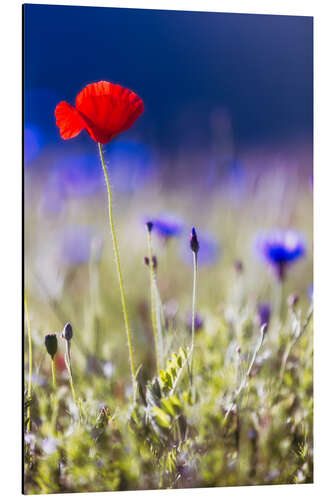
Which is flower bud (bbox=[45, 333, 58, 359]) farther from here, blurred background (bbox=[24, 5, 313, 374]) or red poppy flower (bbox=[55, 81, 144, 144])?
red poppy flower (bbox=[55, 81, 144, 144])

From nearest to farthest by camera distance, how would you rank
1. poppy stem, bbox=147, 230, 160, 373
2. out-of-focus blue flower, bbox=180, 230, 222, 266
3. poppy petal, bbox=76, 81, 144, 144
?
poppy petal, bbox=76, 81, 144, 144
poppy stem, bbox=147, 230, 160, 373
out-of-focus blue flower, bbox=180, 230, 222, 266

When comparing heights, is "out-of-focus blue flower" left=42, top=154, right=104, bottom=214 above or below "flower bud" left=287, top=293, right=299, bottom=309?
above

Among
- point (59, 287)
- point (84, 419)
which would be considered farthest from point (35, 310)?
point (84, 419)

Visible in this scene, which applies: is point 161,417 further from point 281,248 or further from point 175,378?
point 281,248

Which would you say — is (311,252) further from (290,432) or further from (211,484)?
(211,484)

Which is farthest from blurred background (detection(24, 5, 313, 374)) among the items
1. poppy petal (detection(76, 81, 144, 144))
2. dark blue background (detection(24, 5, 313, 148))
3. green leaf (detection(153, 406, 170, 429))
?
green leaf (detection(153, 406, 170, 429))

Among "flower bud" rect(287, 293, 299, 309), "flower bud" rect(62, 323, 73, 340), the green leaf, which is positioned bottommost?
the green leaf

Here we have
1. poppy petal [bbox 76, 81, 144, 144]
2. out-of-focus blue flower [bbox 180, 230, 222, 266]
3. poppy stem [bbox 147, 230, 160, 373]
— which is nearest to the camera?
poppy petal [bbox 76, 81, 144, 144]
